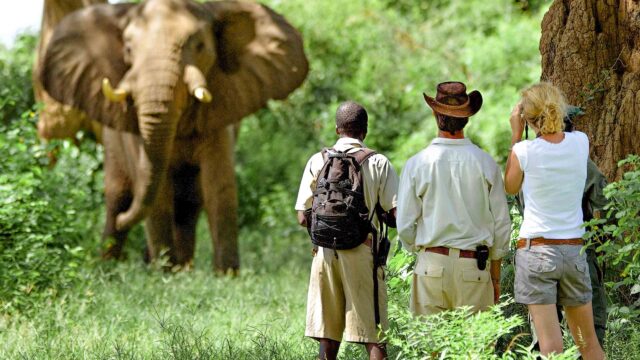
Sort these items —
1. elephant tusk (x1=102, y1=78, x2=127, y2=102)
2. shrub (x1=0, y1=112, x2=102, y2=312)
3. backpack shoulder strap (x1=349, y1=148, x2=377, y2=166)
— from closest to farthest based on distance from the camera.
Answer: backpack shoulder strap (x1=349, y1=148, x2=377, y2=166) < shrub (x1=0, y1=112, x2=102, y2=312) < elephant tusk (x1=102, y1=78, x2=127, y2=102)

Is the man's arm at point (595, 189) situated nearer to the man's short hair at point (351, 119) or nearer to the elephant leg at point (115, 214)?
the man's short hair at point (351, 119)

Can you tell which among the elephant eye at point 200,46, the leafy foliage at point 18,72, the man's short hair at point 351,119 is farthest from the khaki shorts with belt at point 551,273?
the leafy foliage at point 18,72

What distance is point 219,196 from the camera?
12.1 m

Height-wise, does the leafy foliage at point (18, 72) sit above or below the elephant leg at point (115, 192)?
above

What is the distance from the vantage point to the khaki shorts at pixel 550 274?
551cm

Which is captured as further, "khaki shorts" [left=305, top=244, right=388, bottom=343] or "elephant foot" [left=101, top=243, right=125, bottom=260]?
"elephant foot" [left=101, top=243, right=125, bottom=260]

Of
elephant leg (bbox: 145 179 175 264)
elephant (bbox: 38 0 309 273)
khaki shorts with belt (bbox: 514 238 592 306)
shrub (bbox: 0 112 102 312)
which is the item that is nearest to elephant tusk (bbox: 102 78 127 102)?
elephant (bbox: 38 0 309 273)

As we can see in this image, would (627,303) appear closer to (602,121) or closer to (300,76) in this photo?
(602,121)

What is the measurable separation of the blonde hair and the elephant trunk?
19.8ft

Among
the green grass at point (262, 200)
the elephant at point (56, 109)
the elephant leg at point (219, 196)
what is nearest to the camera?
the green grass at point (262, 200)

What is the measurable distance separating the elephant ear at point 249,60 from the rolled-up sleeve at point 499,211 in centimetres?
678

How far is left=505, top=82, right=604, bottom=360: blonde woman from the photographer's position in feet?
18.1

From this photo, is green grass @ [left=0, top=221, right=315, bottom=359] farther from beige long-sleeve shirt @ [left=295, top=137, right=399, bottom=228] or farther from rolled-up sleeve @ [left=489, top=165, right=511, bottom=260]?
rolled-up sleeve @ [left=489, top=165, right=511, bottom=260]

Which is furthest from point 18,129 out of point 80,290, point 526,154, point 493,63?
point 493,63
